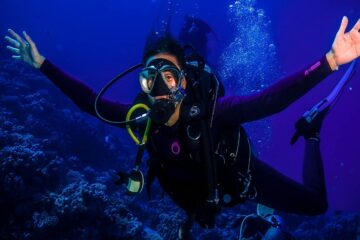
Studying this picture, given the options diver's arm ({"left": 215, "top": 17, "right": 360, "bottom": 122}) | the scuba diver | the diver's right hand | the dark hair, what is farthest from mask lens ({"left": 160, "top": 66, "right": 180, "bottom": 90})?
the diver's right hand

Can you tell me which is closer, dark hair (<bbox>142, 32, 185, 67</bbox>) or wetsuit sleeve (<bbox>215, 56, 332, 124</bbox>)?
wetsuit sleeve (<bbox>215, 56, 332, 124</bbox>)

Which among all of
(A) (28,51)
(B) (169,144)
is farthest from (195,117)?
(A) (28,51)

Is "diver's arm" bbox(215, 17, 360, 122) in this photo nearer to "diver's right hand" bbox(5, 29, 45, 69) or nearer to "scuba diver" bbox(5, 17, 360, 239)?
"scuba diver" bbox(5, 17, 360, 239)

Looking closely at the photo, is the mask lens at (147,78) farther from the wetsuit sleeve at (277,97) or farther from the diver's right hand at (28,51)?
the diver's right hand at (28,51)

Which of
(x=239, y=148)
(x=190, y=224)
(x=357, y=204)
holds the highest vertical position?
(x=239, y=148)

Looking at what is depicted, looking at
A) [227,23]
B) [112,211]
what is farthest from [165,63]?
[227,23]

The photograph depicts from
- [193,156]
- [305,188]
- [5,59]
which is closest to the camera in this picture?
[193,156]

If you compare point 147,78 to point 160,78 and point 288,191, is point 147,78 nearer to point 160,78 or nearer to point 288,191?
point 160,78

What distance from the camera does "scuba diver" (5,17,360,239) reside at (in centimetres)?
303

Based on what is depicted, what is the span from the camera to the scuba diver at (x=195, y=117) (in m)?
3.03

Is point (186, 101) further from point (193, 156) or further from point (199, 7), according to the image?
point (199, 7)

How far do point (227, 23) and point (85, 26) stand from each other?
7383 cm

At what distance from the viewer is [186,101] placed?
142 inches

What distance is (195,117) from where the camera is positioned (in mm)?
3352
